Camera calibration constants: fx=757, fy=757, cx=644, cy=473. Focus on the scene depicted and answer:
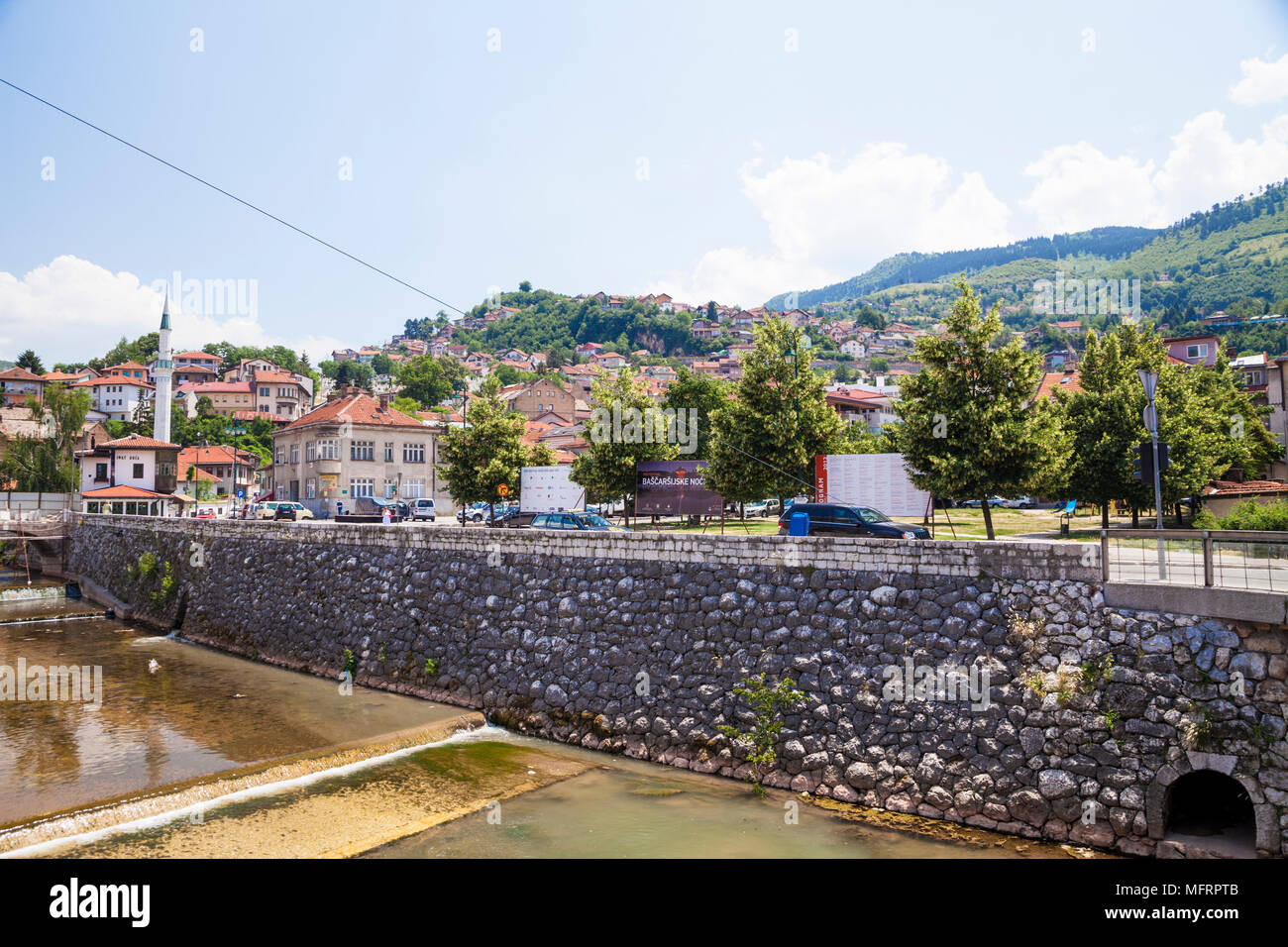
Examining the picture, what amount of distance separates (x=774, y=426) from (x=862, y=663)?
14.5 meters

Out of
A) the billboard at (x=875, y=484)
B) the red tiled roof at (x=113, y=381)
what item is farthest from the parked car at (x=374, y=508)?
the red tiled roof at (x=113, y=381)

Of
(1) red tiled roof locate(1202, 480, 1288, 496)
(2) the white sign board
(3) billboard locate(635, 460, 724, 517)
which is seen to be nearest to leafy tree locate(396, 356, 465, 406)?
(2) the white sign board

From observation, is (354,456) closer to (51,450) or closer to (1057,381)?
(51,450)

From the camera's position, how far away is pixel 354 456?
54844 millimetres

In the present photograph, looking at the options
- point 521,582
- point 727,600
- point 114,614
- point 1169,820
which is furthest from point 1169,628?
point 114,614

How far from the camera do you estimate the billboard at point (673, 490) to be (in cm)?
2462

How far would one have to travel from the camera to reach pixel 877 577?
1273cm

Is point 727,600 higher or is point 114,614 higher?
point 727,600

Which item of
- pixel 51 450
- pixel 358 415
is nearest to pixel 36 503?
pixel 51 450

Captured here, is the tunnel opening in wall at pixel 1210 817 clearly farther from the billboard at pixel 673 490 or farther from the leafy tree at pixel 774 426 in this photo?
the leafy tree at pixel 774 426

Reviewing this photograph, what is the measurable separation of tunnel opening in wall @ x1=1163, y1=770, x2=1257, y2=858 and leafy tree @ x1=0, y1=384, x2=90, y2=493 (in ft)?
243

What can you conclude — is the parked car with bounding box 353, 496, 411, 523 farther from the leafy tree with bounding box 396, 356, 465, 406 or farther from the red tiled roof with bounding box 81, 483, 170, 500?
the leafy tree with bounding box 396, 356, 465, 406
